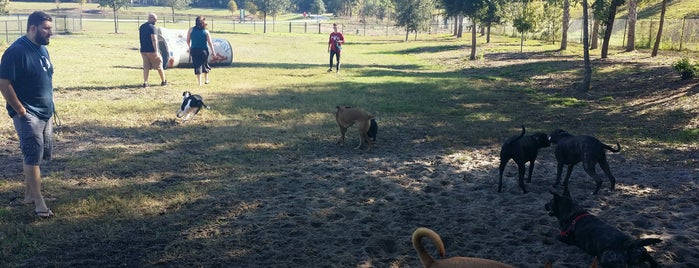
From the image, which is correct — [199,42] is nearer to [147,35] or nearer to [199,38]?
[199,38]

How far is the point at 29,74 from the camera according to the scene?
538 cm

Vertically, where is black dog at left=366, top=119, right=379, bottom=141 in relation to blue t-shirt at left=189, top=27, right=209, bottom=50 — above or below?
below

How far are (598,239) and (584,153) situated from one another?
196 cm

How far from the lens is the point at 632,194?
21.3 feet

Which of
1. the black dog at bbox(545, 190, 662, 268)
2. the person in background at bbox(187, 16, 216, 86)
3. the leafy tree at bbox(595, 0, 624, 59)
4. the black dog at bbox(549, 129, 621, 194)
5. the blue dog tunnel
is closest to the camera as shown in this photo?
the black dog at bbox(545, 190, 662, 268)

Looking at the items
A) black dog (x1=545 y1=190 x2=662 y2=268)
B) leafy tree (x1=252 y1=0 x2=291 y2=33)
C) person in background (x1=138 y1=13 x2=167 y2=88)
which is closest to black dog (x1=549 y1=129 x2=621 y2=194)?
black dog (x1=545 y1=190 x2=662 y2=268)

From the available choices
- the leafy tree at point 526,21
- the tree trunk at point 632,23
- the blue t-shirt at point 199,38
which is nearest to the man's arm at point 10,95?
the blue t-shirt at point 199,38

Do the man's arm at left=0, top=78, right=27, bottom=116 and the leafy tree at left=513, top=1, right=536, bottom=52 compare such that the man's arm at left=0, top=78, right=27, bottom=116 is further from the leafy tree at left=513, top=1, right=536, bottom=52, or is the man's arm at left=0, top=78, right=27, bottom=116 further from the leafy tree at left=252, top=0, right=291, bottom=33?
the leafy tree at left=252, top=0, right=291, bottom=33

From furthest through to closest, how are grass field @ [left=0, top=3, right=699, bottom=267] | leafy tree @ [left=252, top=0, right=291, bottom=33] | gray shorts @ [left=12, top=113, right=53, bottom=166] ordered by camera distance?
leafy tree @ [left=252, top=0, right=291, bottom=33], gray shorts @ [left=12, top=113, right=53, bottom=166], grass field @ [left=0, top=3, right=699, bottom=267]

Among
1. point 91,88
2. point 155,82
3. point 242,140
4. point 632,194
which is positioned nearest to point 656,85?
point 632,194

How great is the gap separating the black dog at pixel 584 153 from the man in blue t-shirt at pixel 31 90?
6.07 metres

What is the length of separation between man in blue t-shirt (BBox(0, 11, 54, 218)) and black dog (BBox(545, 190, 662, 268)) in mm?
5380

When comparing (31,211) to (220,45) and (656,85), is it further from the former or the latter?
(220,45)

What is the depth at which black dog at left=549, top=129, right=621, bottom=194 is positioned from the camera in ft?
20.7
